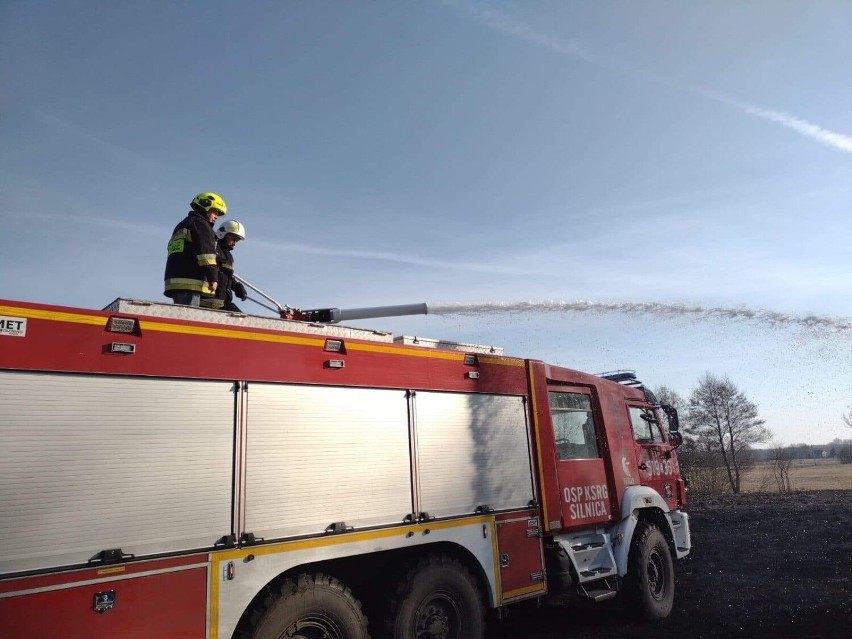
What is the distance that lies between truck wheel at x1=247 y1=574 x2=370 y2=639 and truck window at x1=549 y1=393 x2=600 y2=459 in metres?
3.27

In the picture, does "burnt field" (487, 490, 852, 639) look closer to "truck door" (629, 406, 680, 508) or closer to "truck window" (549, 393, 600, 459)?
"truck door" (629, 406, 680, 508)

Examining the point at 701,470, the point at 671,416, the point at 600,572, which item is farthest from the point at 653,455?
the point at 701,470

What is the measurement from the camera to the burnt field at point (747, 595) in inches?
286

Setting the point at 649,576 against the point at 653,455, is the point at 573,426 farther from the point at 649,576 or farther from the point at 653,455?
the point at 649,576

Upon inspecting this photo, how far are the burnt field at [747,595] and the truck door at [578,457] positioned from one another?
1.56 metres

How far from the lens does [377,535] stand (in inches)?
203

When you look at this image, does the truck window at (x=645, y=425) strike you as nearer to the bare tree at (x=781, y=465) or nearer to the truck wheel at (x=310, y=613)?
the truck wheel at (x=310, y=613)

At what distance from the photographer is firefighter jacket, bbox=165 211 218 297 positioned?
5.80m

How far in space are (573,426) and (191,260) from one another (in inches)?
195

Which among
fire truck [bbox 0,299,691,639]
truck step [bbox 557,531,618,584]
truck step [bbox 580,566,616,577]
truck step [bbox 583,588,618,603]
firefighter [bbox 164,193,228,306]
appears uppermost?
firefighter [bbox 164,193,228,306]

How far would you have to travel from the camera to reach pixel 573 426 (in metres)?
7.62

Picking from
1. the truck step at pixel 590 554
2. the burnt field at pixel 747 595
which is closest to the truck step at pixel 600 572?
the truck step at pixel 590 554

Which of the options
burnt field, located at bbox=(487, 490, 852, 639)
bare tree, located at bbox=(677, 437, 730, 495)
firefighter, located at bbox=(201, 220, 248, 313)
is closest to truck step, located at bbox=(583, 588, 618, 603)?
burnt field, located at bbox=(487, 490, 852, 639)

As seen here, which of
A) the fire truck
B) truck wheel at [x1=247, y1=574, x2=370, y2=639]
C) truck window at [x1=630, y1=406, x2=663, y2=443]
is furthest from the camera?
truck window at [x1=630, y1=406, x2=663, y2=443]
